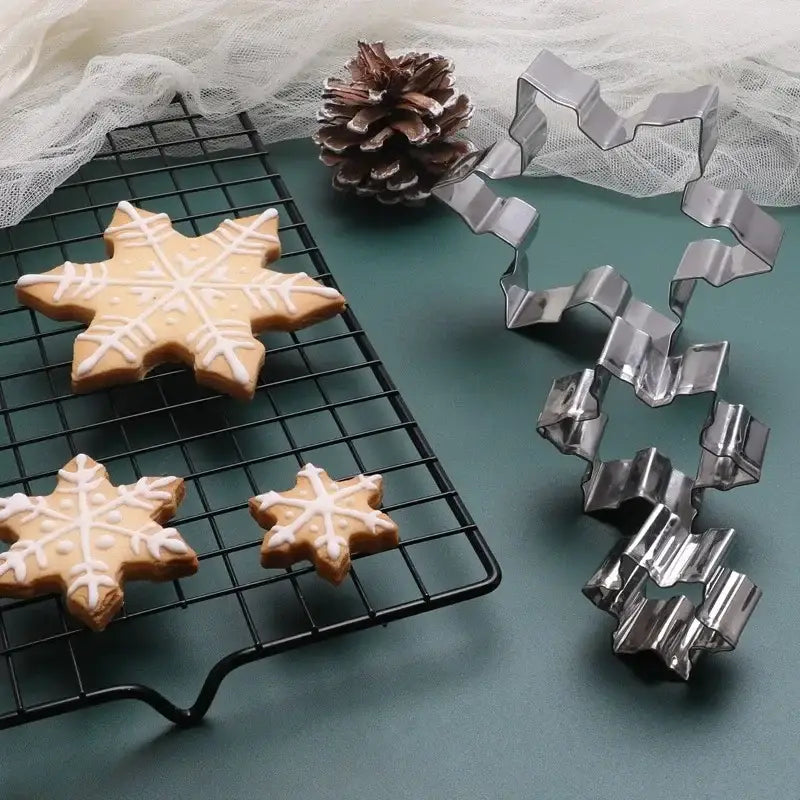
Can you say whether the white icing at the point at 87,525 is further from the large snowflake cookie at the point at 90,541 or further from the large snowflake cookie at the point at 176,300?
the large snowflake cookie at the point at 176,300

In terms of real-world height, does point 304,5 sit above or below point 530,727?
above

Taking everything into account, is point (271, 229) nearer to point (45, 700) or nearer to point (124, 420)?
point (124, 420)

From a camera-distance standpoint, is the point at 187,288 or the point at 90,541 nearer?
the point at 90,541

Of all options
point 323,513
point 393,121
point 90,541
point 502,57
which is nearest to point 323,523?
point 323,513

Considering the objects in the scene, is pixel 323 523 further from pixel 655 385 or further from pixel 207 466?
pixel 655 385

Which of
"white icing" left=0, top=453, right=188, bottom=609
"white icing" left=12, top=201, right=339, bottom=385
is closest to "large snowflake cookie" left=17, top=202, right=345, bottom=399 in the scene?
"white icing" left=12, top=201, right=339, bottom=385

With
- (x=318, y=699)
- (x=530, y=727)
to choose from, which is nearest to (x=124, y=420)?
(x=318, y=699)

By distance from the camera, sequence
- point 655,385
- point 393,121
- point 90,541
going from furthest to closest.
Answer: point 393,121 → point 655,385 → point 90,541
